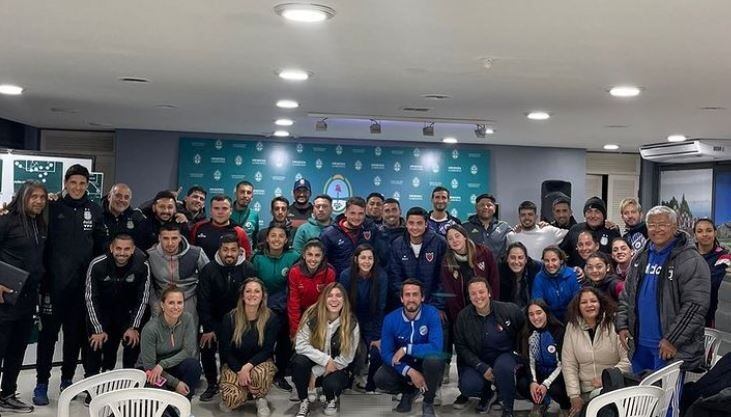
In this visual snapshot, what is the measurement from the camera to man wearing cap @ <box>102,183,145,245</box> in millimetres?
4883

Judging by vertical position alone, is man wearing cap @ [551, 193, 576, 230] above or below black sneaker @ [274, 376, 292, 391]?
above

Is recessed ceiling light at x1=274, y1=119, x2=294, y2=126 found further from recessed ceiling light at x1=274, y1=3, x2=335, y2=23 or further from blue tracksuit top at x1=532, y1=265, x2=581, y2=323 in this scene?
recessed ceiling light at x1=274, y1=3, x2=335, y2=23

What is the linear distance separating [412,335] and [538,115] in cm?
289

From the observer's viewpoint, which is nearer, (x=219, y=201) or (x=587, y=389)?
(x=587, y=389)

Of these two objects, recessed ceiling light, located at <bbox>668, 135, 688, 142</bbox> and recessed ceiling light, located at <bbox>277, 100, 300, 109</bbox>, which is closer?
recessed ceiling light, located at <bbox>277, 100, 300, 109</bbox>

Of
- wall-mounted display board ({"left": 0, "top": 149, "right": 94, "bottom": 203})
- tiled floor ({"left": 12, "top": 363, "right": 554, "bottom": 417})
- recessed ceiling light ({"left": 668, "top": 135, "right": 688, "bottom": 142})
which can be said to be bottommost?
tiled floor ({"left": 12, "top": 363, "right": 554, "bottom": 417})

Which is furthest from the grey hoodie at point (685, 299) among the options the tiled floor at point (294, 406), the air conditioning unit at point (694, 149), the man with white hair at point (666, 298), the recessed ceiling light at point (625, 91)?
the air conditioning unit at point (694, 149)

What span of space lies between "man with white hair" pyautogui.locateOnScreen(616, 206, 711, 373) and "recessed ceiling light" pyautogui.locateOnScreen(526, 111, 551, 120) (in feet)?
9.25

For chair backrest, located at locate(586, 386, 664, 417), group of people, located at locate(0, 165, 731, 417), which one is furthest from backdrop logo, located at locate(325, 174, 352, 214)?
chair backrest, located at locate(586, 386, 664, 417)

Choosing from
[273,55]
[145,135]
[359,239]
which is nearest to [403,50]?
[273,55]

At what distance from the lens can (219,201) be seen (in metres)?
5.31

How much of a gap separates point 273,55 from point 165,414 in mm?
2119

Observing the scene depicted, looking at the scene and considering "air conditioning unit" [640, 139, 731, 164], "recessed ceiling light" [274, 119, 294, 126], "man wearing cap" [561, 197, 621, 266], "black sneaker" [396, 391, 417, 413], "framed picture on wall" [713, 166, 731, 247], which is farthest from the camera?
"framed picture on wall" [713, 166, 731, 247]

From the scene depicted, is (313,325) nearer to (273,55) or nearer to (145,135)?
(273,55)
